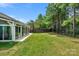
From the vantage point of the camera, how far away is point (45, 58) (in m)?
8.27

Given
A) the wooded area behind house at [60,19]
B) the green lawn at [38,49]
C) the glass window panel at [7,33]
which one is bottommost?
the green lawn at [38,49]

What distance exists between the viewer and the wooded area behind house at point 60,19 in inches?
714

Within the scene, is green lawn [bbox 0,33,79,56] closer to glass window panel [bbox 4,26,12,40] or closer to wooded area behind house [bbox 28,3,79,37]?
glass window panel [bbox 4,26,12,40]

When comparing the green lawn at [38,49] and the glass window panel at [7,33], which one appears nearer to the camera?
the green lawn at [38,49]

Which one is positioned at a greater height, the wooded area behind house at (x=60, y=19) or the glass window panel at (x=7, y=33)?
the wooded area behind house at (x=60, y=19)

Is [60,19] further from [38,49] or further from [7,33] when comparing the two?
[38,49]

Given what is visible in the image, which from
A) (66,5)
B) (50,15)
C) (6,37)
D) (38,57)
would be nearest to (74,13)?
(66,5)

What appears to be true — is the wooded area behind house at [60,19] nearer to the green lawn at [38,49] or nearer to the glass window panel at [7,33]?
the green lawn at [38,49]

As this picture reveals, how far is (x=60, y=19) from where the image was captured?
21.9 m

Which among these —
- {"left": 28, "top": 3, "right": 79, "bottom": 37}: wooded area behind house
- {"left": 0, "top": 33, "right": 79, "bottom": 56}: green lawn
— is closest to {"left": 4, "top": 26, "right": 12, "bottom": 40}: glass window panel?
{"left": 0, "top": 33, "right": 79, "bottom": 56}: green lawn

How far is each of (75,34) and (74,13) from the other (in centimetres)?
189

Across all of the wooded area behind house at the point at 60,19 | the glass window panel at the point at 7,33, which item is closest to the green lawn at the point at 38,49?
the glass window panel at the point at 7,33

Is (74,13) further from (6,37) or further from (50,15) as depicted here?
(6,37)

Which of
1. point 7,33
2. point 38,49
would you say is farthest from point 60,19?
point 38,49
